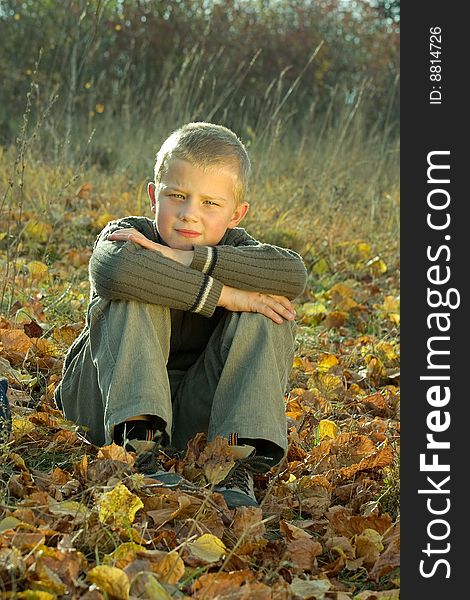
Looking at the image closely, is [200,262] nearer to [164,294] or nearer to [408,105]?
[164,294]

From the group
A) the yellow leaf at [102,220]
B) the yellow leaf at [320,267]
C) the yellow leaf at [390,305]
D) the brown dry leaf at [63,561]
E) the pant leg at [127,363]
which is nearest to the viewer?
the brown dry leaf at [63,561]

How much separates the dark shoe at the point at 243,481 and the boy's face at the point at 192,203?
0.62m

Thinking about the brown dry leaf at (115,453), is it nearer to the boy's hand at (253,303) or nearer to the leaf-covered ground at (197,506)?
the leaf-covered ground at (197,506)

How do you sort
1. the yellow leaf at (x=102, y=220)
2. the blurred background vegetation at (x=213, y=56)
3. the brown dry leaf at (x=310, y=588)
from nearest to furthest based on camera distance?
the brown dry leaf at (x=310, y=588) < the yellow leaf at (x=102, y=220) < the blurred background vegetation at (x=213, y=56)

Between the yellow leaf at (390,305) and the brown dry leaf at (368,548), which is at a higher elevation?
the yellow leaf at (390,305)

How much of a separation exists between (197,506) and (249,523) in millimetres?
130

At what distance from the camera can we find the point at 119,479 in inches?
91.7

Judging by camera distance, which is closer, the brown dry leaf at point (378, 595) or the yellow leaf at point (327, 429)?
the brown dry leaf at point (378, 595)

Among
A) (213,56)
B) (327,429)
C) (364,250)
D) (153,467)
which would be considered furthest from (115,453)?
(213,56)

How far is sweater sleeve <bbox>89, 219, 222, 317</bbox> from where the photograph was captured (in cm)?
264

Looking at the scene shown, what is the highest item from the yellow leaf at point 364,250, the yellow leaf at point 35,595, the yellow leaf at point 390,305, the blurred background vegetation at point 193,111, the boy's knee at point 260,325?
the blurred background vegetation at point 193,111

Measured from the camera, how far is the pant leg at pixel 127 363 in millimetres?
2596

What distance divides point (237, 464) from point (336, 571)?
455 millimetres

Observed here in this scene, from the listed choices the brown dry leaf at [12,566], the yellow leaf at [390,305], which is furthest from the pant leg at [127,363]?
the yellow leaf at [390,305]
